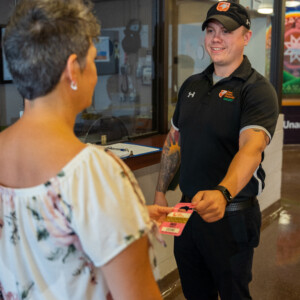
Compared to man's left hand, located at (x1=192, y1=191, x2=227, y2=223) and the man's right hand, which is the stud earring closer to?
man's left hand, located at (x1=192, y1=191, x2=227, y2=223)

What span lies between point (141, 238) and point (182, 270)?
1283mm

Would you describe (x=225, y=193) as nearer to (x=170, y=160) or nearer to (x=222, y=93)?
(x=222, y=93)

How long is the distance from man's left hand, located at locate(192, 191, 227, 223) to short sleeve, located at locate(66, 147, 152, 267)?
2.20ft

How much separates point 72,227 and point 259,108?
118 cm

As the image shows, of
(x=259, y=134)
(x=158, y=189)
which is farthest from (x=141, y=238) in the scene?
(x=158, y=189)

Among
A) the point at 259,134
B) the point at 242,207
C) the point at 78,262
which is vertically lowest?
the point at 242,207

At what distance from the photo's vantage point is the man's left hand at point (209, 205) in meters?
1.51

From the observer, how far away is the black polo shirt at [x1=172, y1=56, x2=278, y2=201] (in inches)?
71.1

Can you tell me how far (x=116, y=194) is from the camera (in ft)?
2.79

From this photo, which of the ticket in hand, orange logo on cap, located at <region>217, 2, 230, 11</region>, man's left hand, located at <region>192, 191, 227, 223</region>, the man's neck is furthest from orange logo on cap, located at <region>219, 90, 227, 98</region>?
the ticket in hand

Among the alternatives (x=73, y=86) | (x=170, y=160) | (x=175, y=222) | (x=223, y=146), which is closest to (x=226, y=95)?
(x=223, y=146)

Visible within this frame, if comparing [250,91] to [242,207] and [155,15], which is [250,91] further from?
[155,15]

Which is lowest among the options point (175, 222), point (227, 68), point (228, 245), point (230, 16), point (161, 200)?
point (228, 245)

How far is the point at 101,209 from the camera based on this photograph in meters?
0.83
